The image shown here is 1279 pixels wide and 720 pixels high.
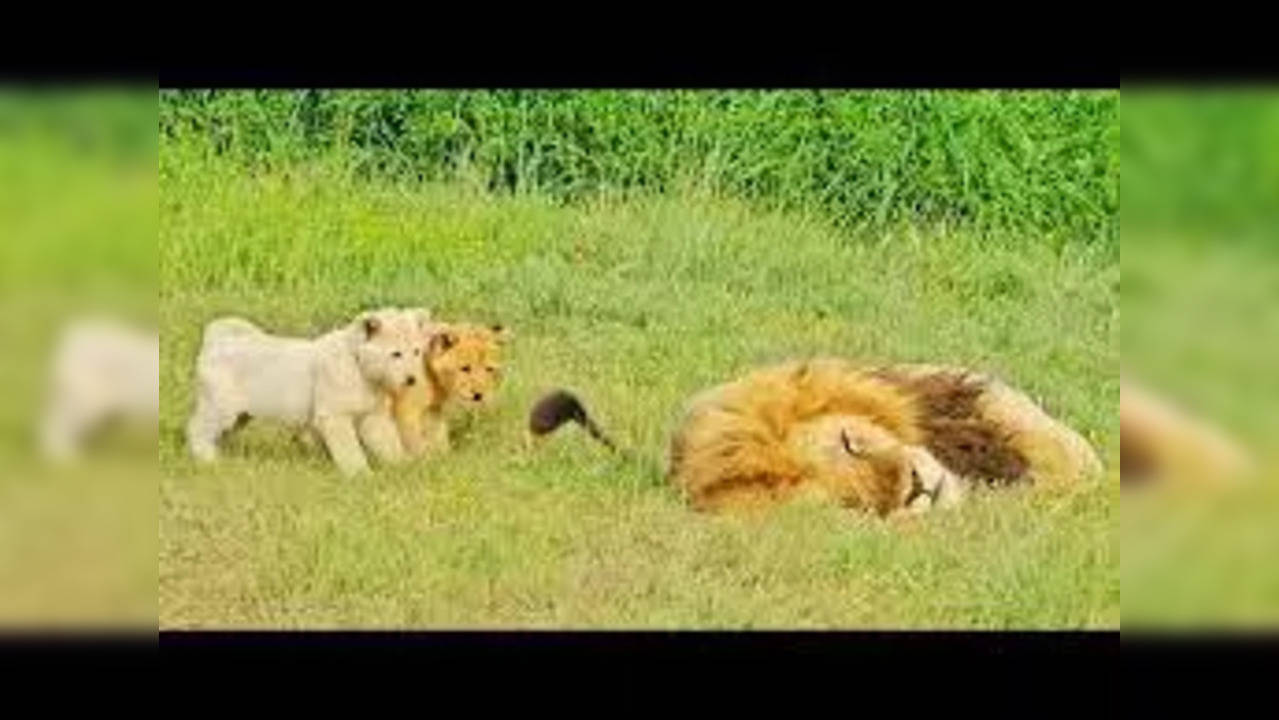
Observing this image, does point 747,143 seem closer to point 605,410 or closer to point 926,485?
point 605,410

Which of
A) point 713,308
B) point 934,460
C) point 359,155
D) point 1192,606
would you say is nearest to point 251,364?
point 359,155

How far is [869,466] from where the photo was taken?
5941mm

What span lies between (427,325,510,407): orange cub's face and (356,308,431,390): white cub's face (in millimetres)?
36

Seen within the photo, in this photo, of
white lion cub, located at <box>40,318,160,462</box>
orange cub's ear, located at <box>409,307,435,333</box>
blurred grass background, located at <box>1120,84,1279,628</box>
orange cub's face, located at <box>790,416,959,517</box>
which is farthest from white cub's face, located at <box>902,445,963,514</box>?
white lion cub, located at <box>40,318,160,462</box>

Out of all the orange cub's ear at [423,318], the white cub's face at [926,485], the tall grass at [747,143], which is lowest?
the white cub's face at [926,485]

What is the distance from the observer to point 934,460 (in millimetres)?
5953

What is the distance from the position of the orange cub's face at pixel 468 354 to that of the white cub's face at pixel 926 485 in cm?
67

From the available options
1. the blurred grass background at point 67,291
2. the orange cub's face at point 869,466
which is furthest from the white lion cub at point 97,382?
the orange cub's face at point 869,466

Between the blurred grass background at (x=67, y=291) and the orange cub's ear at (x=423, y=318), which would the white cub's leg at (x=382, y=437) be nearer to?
the orange cub's ear at (x=423, y=318)

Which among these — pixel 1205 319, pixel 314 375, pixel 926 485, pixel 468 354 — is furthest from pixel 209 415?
pixel 1205 319

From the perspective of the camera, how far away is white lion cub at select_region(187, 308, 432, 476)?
19.2ft

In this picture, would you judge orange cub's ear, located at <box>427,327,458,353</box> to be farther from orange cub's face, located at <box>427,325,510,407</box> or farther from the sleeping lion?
the sleeping lion

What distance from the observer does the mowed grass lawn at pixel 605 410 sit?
587 centimetres

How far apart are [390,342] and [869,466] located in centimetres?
78
